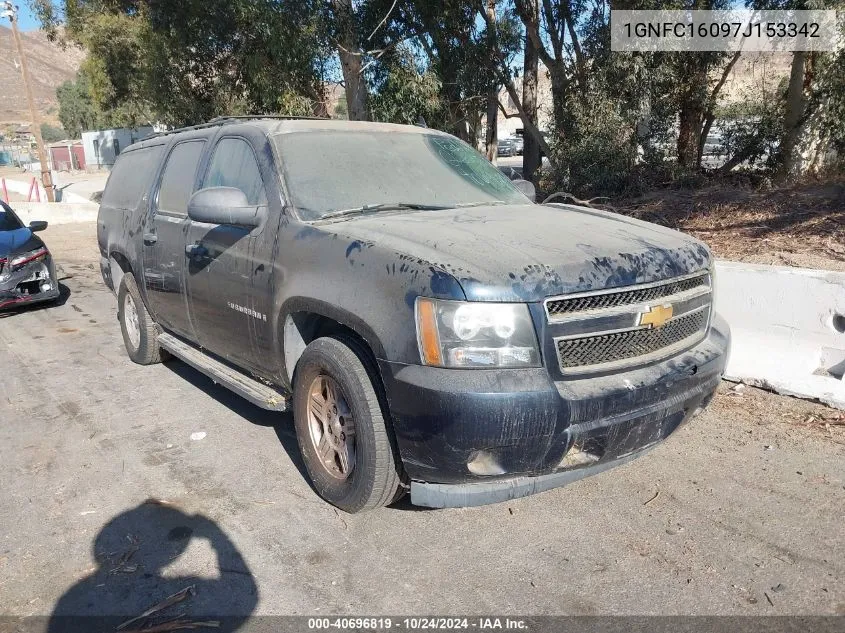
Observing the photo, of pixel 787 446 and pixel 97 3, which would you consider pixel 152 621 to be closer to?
pixel 787 446

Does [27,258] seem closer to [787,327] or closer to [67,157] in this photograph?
[787,327]

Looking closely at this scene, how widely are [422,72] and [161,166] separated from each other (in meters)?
9.33

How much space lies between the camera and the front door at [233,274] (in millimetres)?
3756

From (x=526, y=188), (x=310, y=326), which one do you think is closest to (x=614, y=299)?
(x=310, y=326)

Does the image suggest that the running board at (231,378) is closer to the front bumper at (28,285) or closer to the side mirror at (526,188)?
the side mirror at (526,188)

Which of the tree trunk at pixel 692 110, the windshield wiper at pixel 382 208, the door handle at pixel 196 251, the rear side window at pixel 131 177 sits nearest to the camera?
the windshield wiper at pixel 382 208

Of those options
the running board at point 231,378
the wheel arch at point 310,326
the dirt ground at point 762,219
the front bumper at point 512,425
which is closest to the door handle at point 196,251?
the running board at point 231,378

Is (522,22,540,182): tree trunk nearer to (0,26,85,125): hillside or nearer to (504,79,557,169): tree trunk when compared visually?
(504,79,557,169): tree trunk

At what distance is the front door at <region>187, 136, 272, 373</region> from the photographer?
3.76 meters

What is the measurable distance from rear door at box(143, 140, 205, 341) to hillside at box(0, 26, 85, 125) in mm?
109620

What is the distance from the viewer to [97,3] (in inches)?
829

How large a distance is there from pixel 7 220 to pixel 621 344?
28.5 ft

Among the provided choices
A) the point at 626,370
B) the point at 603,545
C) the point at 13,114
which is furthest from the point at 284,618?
the point at 13,114

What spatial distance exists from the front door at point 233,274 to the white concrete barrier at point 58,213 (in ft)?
54.2
